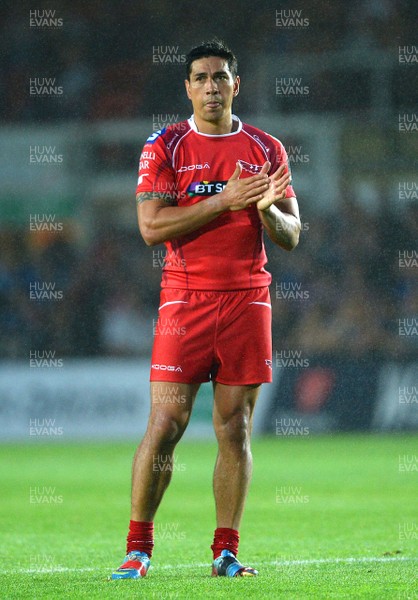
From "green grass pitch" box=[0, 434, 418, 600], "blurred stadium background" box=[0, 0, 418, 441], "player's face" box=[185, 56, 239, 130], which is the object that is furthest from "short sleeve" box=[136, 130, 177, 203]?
"blurred stadium background" box=[0, 0, 418, 441]

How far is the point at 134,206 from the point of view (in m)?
18.4

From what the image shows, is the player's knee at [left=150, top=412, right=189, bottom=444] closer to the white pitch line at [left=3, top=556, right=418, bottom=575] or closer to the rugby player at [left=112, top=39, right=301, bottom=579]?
the rugby player at [left=112, top=39, right=301, bottom=579]

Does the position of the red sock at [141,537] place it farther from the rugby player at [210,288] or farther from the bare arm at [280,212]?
the bare arm at [280,212]

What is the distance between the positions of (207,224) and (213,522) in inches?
121

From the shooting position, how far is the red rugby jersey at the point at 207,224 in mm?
5285

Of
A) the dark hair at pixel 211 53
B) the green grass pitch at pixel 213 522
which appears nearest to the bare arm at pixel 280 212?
the dark hair at pixel 211 53

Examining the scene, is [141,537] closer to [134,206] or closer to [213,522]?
[213,522]

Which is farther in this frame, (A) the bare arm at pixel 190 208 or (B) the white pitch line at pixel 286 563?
(B) the white pitch line at pixel 286 563

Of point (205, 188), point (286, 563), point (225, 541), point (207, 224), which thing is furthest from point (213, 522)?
point (205, 188)

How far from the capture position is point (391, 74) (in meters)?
18.3

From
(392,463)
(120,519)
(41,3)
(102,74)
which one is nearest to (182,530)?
(120,519)

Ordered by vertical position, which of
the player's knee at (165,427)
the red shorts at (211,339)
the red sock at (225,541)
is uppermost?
the red shorts at (211,339)

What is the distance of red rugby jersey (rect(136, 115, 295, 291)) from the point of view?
17.3 feet

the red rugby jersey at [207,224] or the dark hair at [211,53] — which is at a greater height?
the dark hair at [211,53]
